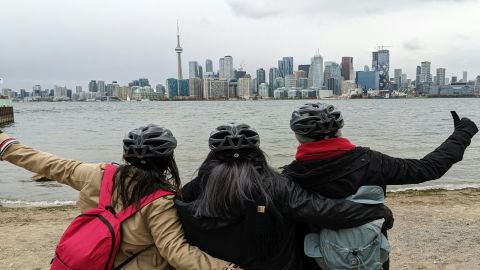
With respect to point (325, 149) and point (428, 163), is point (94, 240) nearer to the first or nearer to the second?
point (325, 149)

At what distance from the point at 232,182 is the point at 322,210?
0.48 m

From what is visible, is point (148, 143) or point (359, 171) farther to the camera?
point (148, 143)

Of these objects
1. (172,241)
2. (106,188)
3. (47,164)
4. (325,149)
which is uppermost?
(325,149)

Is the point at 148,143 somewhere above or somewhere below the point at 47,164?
above

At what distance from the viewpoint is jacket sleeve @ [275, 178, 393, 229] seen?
89.7 inches

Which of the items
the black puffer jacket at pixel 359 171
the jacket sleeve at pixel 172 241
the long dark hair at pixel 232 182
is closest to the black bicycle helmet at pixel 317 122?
the black puffer jacket at pixel 359 171

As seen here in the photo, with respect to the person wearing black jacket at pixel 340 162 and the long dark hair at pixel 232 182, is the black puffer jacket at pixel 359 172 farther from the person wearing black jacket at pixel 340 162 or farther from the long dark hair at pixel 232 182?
the long dark hair at pixel 232 182

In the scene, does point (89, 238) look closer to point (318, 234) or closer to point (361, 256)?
point (318, 234)

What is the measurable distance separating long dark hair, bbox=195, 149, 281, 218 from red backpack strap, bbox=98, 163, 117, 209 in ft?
1.64

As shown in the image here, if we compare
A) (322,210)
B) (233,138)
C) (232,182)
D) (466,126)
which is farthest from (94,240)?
(466,126)

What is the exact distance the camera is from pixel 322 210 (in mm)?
2281

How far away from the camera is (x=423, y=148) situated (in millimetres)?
26641

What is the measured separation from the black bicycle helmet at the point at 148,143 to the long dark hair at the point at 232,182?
29 cm

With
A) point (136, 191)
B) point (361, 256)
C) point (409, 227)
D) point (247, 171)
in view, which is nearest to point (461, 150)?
point (361, 256)
